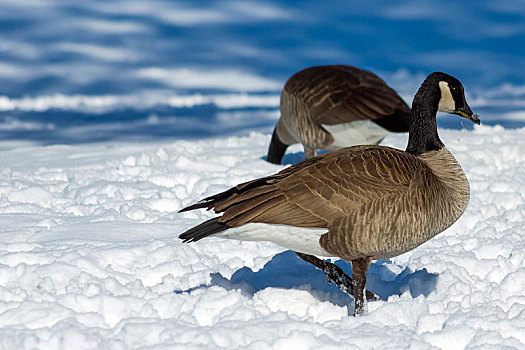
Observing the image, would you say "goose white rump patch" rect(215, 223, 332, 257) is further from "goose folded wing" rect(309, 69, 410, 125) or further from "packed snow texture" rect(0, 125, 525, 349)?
"goose folded wing" rect(309, 69, 410, 125)

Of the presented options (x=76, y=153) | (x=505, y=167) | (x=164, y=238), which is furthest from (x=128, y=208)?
(x=505, y=167)

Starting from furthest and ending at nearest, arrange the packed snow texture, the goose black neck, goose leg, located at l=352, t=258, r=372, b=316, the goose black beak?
the goose black beak < the goose black neck < goose leg, located at l=352, t=258, r=372, b=316 < the packed snow texture

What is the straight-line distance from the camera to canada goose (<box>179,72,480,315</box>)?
461 centimetres

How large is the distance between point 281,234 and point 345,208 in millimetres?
512

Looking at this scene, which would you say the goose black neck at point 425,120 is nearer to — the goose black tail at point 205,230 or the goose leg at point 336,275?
the goose leg at point 336,275

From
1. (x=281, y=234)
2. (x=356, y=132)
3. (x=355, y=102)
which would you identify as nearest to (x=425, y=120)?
(x=281, y=234)

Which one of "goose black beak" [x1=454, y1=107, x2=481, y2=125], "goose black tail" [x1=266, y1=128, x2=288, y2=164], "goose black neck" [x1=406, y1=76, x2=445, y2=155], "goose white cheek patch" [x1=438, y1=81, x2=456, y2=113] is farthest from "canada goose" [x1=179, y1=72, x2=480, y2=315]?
"goose black tail" [x1=266, y1=128, x2=288, y2=164]

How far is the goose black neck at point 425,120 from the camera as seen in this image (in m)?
5.61

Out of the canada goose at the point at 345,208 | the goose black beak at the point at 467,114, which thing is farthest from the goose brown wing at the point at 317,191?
the goose black beak at the point at 467,114

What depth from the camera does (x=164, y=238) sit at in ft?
22.2

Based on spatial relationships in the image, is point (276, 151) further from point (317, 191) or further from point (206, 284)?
point (317, 191)

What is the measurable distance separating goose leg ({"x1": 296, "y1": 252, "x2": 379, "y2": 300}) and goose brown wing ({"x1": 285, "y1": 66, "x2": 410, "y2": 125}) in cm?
418

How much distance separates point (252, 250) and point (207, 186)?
3033 millimetres

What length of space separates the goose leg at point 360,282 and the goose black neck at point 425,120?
1.30 m
